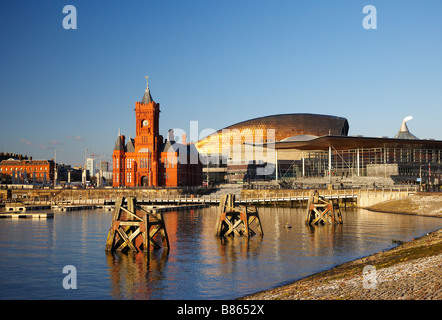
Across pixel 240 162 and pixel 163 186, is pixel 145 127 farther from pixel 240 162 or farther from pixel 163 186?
pixel 240 162

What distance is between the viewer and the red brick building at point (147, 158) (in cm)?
10488

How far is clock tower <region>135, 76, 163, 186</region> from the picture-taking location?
10469cm

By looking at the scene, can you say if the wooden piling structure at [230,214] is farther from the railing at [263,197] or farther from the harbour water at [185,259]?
the railing at [263,197]

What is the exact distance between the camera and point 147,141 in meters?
105

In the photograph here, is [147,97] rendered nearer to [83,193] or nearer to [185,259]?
[83,193]

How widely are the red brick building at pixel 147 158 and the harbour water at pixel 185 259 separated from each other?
54924mm

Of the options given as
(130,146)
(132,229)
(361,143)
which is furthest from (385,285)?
(130,146)

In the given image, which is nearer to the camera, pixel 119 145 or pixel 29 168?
pixel 119 145

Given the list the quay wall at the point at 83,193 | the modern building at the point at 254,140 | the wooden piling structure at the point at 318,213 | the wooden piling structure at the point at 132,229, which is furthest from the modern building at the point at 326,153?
the wooden piling structure at the point at 132,229

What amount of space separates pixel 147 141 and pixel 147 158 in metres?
3.82

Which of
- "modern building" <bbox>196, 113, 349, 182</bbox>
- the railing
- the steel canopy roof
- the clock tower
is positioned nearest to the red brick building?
the clock tower

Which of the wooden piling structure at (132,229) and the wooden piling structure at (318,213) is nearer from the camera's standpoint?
the wooden piling structure at (132,229)
